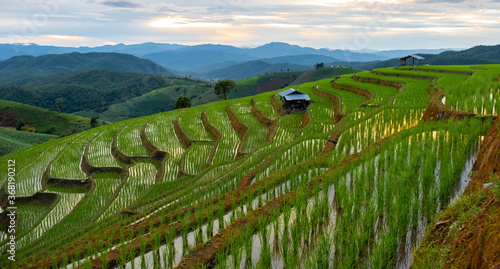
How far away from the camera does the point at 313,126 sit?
1416 centimetres

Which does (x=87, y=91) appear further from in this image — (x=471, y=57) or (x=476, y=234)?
(x=476, y=234)

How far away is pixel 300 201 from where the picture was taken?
16.1 feet

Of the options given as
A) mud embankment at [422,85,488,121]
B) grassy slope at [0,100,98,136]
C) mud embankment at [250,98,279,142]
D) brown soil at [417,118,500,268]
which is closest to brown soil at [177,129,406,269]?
brown soil at [417,118,500,268]

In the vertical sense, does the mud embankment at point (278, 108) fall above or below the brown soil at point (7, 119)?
above

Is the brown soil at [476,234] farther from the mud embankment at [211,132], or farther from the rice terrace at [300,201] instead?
the mud embankment at [211,132]

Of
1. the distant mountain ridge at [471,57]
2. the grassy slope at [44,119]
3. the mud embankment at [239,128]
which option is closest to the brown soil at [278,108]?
the mud embankment at [239,128]

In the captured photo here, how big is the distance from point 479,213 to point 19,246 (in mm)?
12090

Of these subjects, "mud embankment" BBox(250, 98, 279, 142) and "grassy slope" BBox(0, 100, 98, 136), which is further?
"grassy slope" BBox(0, 100, 98, 136)

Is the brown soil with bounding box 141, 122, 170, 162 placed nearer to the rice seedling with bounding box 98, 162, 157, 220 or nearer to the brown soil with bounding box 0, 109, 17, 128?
the rice seedling with bounding box 98, 162, 157, 220

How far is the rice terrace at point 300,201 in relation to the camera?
3544 millimetres

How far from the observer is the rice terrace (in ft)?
11.6

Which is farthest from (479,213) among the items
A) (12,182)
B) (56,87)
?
(56,87)

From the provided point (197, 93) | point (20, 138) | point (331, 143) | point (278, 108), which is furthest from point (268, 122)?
point (197, 93)

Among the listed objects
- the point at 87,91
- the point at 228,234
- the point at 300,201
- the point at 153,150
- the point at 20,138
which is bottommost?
the point at 20,138
